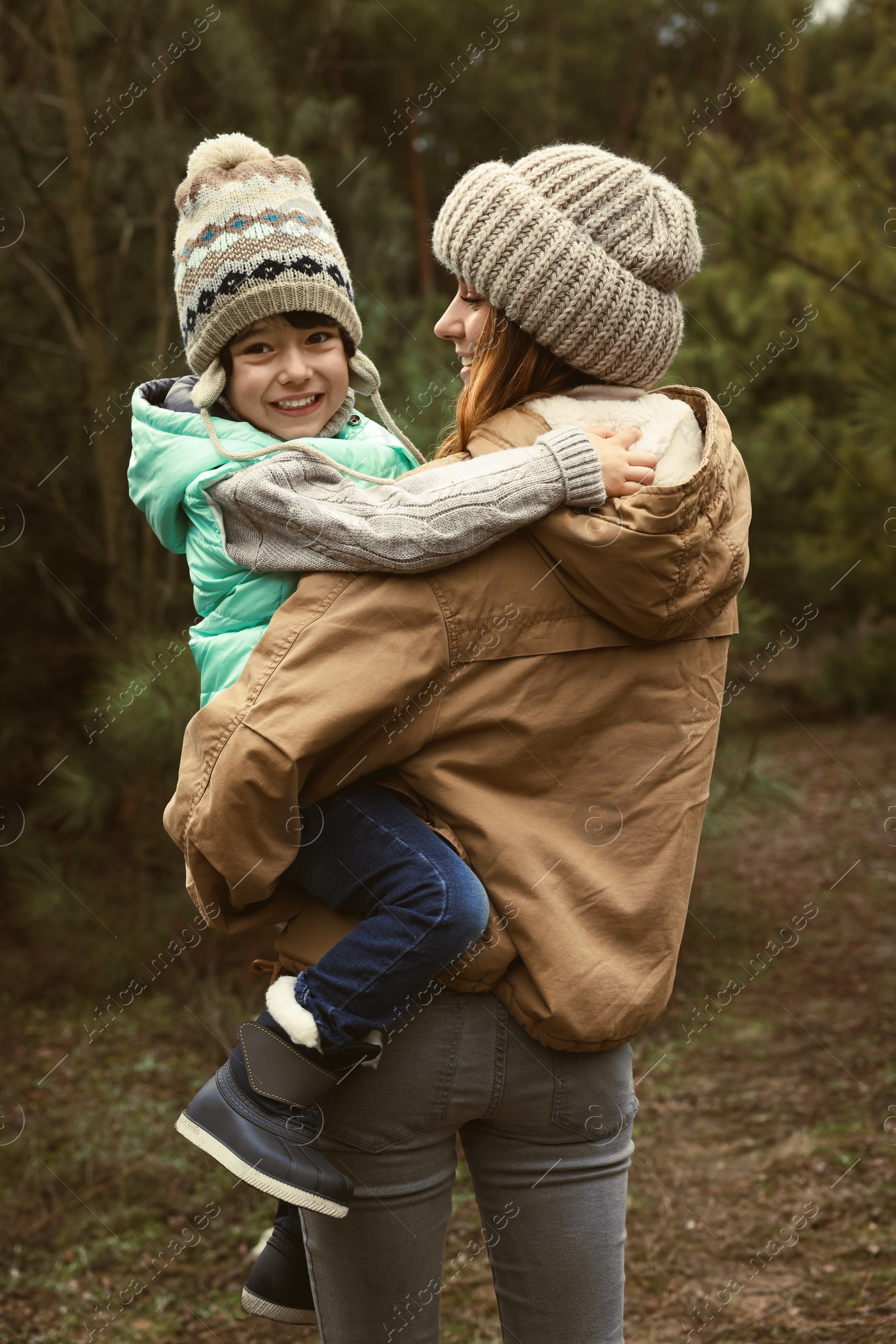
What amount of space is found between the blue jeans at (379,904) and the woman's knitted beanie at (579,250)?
18.8 inches

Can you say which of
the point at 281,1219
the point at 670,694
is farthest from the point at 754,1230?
the point at 670,694

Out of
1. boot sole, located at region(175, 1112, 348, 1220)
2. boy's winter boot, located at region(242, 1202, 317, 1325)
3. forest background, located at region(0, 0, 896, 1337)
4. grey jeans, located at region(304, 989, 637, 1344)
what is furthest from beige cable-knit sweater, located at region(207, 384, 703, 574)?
forest background, located at region(0, 0, 896, 1337)

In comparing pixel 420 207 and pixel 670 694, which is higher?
pixel 670 694

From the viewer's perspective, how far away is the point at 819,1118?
9.58ft

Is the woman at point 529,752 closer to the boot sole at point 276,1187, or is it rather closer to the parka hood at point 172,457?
the boot sole at point 276,1187

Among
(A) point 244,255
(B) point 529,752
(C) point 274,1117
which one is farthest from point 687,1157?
(A) point 244,255

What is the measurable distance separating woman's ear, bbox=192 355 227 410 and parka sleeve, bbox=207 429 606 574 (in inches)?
8.2

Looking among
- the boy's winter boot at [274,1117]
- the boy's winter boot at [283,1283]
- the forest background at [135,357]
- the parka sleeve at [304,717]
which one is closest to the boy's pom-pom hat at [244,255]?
the parka sleeve at [304,717]

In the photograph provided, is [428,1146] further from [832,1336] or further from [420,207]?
[420,207]

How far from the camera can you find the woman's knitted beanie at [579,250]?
110cm

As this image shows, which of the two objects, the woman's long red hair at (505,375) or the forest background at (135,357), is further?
the forest background at (135,357)

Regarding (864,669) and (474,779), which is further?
(864,669)

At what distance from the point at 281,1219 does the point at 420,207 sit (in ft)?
20.6

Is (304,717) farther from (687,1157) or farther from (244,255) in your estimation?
(687,1157)
